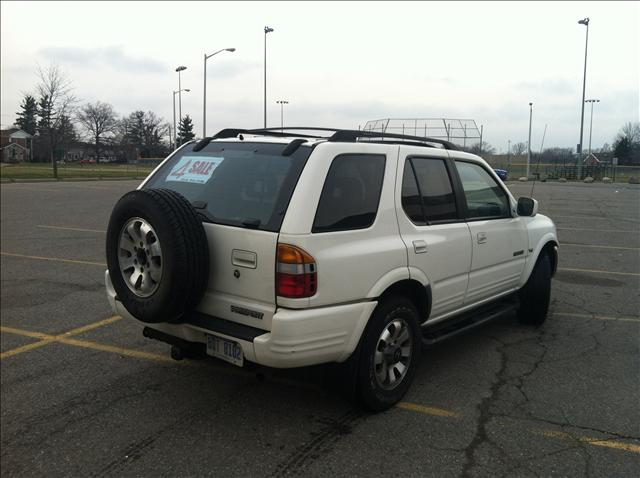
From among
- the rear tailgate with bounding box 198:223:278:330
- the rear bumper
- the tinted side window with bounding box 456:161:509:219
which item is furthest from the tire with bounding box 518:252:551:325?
the rear tailgate with bounding box 198:223:278:330

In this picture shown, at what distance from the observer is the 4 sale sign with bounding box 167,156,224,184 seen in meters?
3.84

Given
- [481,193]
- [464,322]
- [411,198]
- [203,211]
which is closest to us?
[203,211]

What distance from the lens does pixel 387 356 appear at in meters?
3.70

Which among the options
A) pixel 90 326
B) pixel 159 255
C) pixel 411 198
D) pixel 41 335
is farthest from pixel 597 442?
pixel 41 335

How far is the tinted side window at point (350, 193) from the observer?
3.32 meters

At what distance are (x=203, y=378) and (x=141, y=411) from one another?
2.09 ft

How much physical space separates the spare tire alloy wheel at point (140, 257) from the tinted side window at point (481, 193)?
99.2 inches

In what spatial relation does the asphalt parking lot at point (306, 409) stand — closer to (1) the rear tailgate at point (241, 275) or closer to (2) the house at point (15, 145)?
(1) the rear tailgate at point (241, 275)

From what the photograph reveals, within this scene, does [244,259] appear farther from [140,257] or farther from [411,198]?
[411,198]

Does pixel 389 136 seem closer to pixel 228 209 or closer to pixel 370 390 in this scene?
pixel 228 209

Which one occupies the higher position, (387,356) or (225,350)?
(225,350)

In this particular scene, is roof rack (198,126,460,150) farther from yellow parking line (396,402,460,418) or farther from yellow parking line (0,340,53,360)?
yellow parking line (0,340,53,360)

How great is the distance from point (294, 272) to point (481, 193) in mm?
2389

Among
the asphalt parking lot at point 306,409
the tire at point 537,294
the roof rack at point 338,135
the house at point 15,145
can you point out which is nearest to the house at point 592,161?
the asphalt parking lot at point 306,409
